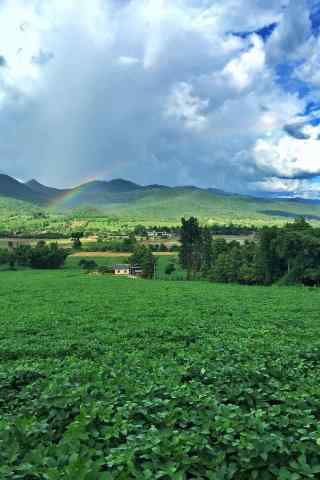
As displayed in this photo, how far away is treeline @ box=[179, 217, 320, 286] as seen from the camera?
55.5 meters

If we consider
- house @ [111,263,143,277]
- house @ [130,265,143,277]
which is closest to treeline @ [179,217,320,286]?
house @ [130,265,143,277]

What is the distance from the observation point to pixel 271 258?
197 feet

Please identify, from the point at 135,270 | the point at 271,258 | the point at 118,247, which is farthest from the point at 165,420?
the point at 118,247

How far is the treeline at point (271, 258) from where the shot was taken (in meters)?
55.5

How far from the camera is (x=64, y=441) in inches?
165

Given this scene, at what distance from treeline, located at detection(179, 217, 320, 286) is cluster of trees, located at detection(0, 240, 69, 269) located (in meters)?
35.2

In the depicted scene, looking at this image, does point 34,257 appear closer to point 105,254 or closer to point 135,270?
point 105,254

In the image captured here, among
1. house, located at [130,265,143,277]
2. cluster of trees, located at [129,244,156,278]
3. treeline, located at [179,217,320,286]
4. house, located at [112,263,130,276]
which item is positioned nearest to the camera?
treeline, located at [179,217,320,286]

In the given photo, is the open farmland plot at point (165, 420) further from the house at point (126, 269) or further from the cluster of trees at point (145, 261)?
the house at point (126, 269)

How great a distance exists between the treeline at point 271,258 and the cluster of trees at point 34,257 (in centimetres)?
3524

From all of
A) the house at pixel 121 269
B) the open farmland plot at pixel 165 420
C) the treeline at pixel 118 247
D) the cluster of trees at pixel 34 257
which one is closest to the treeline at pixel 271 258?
the house at pixel 121 269

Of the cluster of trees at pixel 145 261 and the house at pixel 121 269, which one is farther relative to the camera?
the house at pixel 121 269

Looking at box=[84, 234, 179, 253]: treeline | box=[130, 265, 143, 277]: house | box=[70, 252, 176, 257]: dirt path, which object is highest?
box=[84, 234, 179, 253]: treeline

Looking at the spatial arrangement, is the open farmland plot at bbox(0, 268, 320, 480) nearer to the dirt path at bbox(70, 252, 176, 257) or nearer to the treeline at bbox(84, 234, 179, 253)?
the dirt path at bbox(70, 252, 176, 257)
